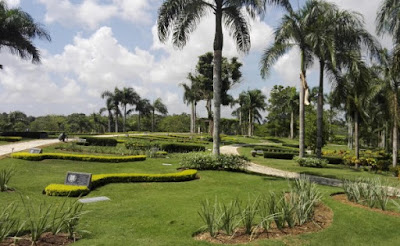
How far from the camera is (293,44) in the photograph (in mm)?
18000

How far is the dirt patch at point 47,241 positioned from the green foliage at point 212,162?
364 inches

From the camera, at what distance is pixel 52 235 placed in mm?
4969

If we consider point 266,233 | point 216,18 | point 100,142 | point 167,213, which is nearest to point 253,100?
point 100,142

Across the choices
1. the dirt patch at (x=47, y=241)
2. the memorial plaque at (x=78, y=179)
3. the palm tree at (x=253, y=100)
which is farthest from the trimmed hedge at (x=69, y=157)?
the palm tree at (x=253, y=100)

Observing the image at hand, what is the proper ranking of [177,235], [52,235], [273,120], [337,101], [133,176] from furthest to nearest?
1. [273,120]
2. [337,101]
3. [133,176]
4. [177,235]
5. [52,235]

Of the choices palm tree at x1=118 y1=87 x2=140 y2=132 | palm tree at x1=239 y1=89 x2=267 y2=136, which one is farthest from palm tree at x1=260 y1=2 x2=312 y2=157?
palm tree at x1=118 y1=87 x2=140 y2=132

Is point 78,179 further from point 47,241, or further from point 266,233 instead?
point 266,233

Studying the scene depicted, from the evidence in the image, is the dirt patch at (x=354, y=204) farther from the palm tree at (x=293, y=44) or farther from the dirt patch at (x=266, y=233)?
the palm tree at (x=293, y=44)

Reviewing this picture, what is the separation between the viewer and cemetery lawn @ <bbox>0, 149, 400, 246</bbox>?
5359 millimetres

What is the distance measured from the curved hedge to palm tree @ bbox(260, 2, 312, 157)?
27.7ft

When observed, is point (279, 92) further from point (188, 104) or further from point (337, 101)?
point (337, 101)

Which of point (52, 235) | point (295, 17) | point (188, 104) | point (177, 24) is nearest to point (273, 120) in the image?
point (188, 104)

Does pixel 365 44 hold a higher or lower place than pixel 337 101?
higher

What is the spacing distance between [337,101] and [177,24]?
44.3 feet
